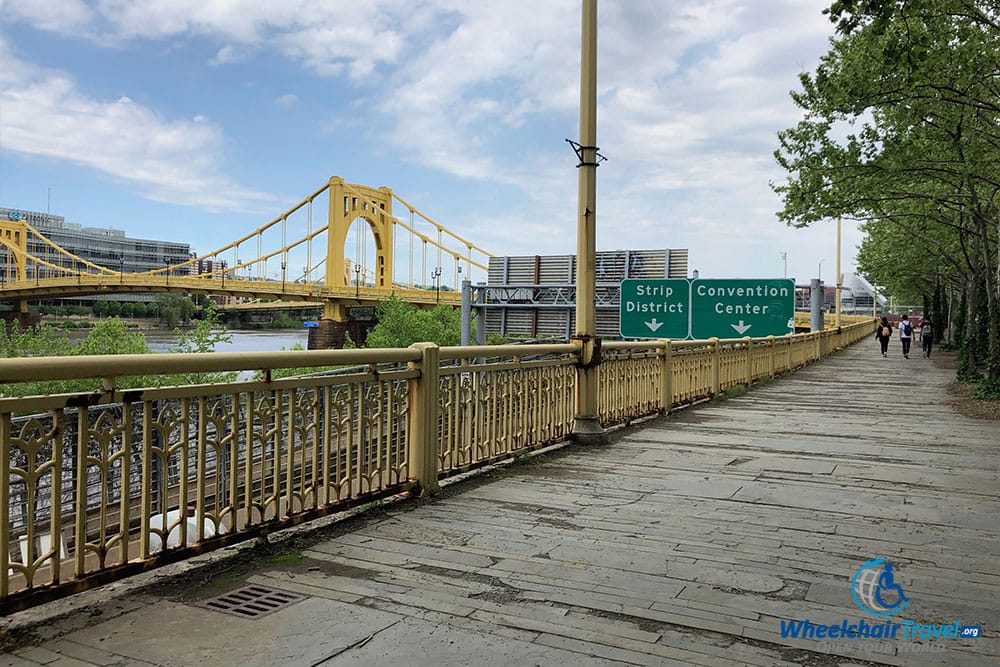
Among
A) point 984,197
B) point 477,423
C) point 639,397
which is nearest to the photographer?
point 477,423

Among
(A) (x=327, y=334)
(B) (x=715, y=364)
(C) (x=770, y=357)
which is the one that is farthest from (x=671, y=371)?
(A) (x=327, y=334)

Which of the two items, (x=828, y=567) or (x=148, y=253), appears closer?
(x=828, y=567)

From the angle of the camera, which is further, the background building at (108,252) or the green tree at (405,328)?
the background building at (108,252)

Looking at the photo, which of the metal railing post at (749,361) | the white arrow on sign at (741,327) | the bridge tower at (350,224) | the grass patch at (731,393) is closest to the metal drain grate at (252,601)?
the grass patch at (731,393)

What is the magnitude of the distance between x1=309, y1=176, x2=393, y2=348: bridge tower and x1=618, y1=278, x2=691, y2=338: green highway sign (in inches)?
1502


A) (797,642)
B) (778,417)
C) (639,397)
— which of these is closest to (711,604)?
(797,642)

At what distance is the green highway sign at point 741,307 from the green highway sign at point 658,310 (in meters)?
0.20

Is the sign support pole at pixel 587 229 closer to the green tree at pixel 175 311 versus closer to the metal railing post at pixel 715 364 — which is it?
the metal railing post at pixel 715 364

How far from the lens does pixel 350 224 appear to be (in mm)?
67625

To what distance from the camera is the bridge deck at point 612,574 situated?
329 centimetres

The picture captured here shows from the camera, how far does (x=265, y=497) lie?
4.70m

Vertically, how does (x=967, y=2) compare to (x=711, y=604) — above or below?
above

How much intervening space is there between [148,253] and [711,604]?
6677cm

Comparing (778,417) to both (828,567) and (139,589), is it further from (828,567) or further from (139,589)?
(139,589)
